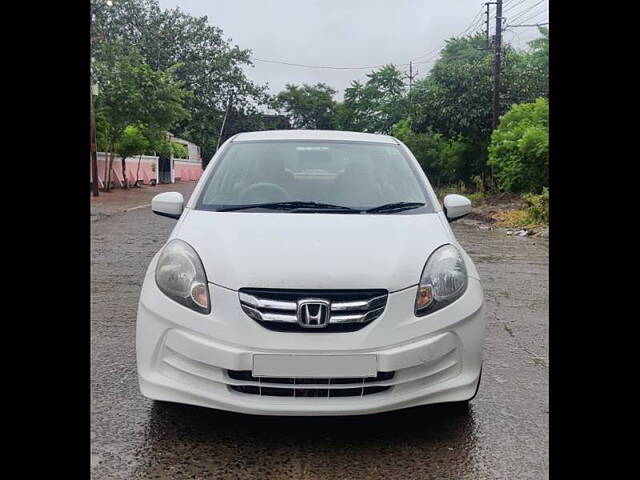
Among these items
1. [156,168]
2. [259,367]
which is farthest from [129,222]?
[156,168]

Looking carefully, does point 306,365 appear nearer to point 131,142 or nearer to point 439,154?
point 131,142

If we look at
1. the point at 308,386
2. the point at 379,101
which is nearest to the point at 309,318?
the point at 308,386

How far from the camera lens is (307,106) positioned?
65.5m

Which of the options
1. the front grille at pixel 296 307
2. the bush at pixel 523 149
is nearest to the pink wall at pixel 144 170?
the bush at pixel 523 149

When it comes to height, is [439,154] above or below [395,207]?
above

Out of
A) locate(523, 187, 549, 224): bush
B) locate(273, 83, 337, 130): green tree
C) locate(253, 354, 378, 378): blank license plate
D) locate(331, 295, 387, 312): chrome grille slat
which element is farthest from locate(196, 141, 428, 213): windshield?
locate(273, 83, 337, 130): green tree

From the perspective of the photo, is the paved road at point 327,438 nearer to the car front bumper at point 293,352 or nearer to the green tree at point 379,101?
the car front bumper at point 293,352

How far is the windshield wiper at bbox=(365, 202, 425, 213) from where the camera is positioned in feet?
11.9

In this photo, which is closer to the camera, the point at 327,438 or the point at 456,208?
the point at 327,438

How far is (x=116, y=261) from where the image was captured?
8625 millimetres

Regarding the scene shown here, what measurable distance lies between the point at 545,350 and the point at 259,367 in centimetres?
280

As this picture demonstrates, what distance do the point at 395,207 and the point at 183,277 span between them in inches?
54.4

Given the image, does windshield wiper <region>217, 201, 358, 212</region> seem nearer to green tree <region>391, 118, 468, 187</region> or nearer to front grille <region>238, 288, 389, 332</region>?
front grille <region>238, 288, 389, 332</region>
